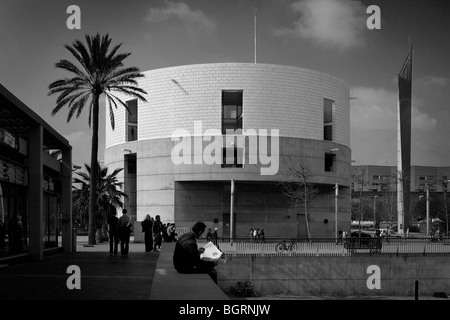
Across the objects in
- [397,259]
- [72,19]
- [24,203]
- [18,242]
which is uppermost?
[72,19]

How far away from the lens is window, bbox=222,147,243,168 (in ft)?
186

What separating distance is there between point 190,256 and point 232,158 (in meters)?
47.6

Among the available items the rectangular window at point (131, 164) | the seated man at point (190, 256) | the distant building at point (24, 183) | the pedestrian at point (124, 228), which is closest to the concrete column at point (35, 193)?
the distant building at point (24, 183)

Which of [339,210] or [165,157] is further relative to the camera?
[339,210]

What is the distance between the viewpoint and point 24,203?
60.1ft

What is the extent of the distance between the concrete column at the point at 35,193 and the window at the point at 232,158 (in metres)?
38.5

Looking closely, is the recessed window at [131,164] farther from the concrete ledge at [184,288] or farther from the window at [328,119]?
the concrete ledge at [184,288]

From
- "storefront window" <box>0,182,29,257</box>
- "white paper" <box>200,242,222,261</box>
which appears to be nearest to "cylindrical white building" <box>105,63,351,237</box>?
"storefront window" <box>0,182,29,257</box>

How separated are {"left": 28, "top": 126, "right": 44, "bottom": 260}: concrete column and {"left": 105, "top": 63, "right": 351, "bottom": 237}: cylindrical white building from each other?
125 feet

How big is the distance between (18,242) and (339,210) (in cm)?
4936

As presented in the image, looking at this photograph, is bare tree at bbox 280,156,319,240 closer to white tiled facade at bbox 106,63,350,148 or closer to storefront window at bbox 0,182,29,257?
white tiled facade at bbox 106,63,350,148
